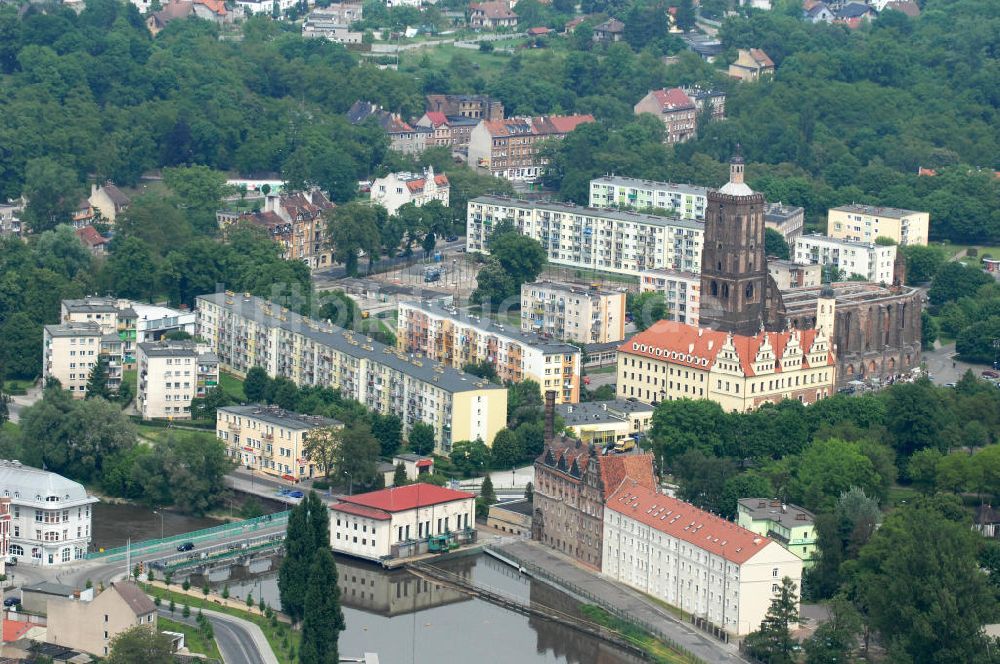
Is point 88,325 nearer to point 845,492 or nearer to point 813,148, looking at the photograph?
point 845,492

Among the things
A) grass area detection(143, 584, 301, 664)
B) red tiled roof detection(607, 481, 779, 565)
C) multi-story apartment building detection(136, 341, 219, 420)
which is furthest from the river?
multi-story apartment building detection(136, 341, 219, 420)

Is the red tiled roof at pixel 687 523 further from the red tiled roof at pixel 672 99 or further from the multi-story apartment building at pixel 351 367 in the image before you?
the red tiled roof at pixel 672 99

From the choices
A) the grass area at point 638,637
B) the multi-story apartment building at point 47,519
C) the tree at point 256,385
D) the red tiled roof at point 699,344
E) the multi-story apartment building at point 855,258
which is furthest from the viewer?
the multi-story apartment building at point 855,258

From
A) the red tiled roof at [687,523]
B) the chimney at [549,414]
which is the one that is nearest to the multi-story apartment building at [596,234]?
the chimney at [549,414]

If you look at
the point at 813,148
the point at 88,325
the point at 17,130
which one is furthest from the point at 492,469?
the point at 813,148

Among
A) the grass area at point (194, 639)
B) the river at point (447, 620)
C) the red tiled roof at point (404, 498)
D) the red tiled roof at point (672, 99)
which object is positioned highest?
the red tiled roof at point (672, 99)

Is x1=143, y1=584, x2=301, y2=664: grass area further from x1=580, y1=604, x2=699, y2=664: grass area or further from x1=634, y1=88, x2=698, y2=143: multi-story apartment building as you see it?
x1=634, y1=88, x2=698, y2=143: multi-story apartment building

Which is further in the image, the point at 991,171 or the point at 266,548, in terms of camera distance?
the point at 991,171
